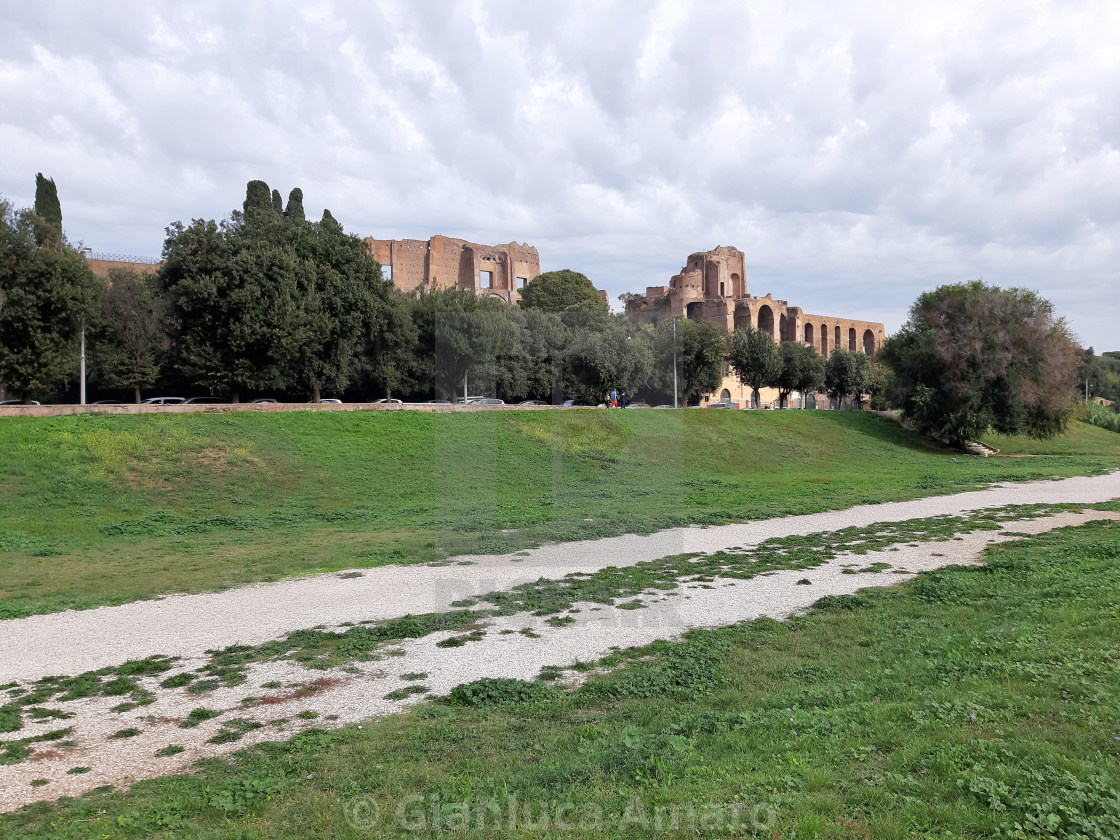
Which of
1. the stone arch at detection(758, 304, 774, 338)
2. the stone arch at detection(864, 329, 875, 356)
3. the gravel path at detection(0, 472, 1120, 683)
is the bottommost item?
the gravel path at detection(0, 472, 1120, 683)

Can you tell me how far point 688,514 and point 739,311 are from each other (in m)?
70.5

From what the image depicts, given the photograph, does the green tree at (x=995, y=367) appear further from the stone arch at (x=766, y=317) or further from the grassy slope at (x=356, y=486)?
the stone arch at (x=766, y=317)

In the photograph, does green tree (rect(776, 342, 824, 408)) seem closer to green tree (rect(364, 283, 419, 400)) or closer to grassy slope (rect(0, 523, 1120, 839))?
green tree (rect(364, 283, 419, 400))

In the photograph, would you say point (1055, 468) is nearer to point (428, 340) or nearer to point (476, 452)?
point (476, 452)

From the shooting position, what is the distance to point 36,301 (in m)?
24.2

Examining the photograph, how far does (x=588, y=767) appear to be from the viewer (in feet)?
13.7

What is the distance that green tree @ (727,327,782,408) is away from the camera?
5831 centimetres

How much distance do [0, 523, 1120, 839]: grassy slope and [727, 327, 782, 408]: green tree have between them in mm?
53483

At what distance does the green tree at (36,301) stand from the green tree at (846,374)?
58.4 m

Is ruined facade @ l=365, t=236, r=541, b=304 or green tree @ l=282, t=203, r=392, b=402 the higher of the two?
ruined facade @ l=365, t=236, r=541, b=304

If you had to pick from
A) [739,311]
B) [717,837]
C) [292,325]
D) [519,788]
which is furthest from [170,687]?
[739,311]

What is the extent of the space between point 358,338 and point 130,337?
1048 centimetres

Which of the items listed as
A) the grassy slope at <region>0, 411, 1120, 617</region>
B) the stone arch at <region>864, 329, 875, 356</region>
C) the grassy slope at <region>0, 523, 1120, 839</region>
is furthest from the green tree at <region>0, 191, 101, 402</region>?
the stone arch at <region>864, 329, 875, 356</region>

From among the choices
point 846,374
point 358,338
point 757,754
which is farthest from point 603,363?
point 757,754
